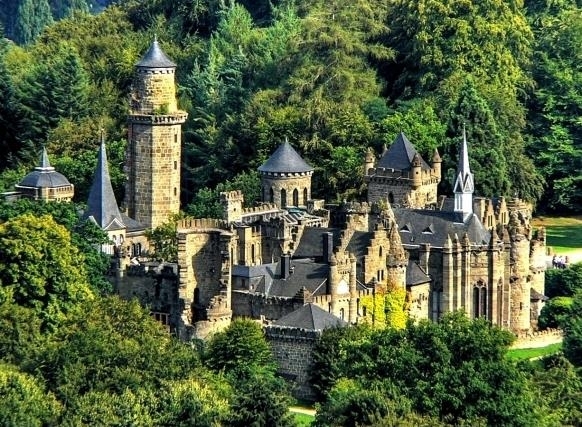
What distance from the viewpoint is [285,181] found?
403 feet

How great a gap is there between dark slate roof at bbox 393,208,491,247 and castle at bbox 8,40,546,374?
8cm

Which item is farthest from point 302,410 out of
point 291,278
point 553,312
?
point 553,312

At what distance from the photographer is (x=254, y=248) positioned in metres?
114

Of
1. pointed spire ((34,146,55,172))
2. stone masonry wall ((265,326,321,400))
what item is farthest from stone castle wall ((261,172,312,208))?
stone masonry wall ((265,326,321,400))

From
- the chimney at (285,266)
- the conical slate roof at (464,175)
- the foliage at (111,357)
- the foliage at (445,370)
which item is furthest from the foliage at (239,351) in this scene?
the conical slate roof at (464,175)

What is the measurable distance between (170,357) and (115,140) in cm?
4279

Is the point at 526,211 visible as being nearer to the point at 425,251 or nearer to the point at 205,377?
the point at 425,251

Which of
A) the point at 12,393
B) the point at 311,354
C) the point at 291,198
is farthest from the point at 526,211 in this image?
the point at 12,393

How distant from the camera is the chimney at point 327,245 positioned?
111 meters

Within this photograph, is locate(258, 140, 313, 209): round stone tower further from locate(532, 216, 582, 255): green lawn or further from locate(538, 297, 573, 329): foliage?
locate(532, 216, 582, 255): green lawn

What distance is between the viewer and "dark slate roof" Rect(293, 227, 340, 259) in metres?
114

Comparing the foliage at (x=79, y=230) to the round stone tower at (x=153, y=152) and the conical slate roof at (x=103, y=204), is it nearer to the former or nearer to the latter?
the conical slate roof at (x=103, y=204)

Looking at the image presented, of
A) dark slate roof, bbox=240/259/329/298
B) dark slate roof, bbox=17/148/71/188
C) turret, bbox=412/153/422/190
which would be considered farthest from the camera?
dark slate roof, bbox=17/148/71/188

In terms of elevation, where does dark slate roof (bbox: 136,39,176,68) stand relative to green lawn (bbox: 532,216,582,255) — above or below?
above
